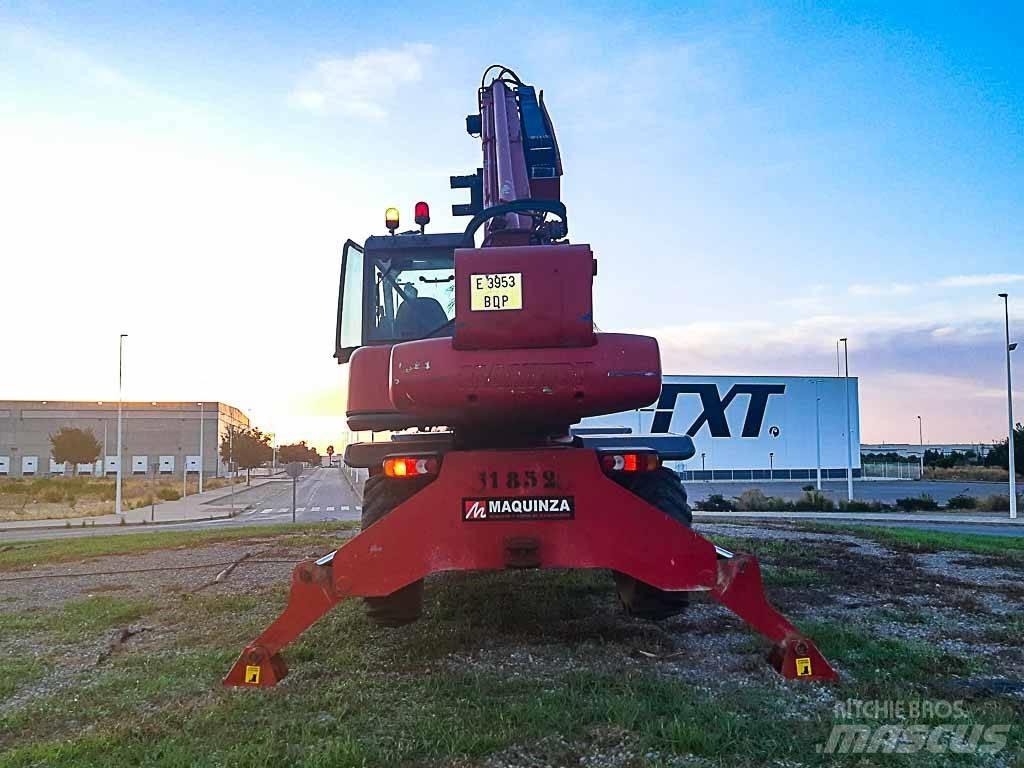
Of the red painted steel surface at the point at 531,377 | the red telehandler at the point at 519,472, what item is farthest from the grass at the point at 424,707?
the red painted steel surface at the point at 531,377

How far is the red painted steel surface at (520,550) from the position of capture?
15.6 feet

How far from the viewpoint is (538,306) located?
4.67 m

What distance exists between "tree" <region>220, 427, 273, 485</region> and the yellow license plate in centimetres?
7615

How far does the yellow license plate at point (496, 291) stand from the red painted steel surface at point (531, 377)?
26 cm

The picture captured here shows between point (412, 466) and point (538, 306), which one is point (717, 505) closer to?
point (412, 466)

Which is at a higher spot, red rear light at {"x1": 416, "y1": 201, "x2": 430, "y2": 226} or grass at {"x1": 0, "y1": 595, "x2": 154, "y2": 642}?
red rear light at {"x1": 416, "y1": 201, "x2": 430, "y2": 226}

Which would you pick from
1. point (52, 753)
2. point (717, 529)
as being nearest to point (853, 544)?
point (717, 529)

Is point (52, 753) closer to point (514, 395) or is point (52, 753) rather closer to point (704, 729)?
point (514, 395)

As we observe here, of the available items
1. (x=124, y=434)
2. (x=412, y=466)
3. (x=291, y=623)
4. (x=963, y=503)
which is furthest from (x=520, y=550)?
(x=124, y=434)

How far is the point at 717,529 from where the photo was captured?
16.8m

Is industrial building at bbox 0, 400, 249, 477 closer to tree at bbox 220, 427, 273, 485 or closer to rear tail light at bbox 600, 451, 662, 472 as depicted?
tree at bbox 220, 427, 273, 485

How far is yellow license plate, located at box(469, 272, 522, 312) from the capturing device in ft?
15.4

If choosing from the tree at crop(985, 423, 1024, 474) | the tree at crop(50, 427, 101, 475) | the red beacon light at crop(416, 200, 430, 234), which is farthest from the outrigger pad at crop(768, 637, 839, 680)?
the tree at crop(50, 427, 101, 475)

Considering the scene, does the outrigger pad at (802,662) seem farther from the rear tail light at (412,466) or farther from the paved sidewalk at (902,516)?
the paved sidewalk at (902,516)
